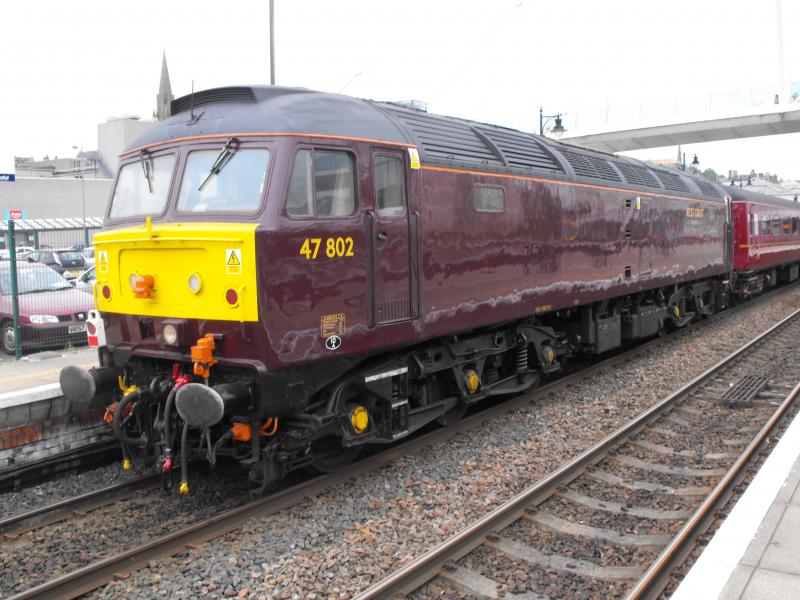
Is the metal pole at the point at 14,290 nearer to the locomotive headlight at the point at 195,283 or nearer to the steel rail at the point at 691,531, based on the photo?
the locomotive headlight at the point at 195,283

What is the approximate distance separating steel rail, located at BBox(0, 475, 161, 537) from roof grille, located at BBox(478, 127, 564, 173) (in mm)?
5358

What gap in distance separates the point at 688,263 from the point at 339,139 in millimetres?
10775

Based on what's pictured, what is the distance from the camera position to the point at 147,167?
6492mm

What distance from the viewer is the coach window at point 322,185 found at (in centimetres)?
573

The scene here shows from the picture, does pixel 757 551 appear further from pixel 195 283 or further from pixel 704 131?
pixel 704 131

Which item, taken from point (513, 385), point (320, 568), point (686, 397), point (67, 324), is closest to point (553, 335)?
point (513, 385)

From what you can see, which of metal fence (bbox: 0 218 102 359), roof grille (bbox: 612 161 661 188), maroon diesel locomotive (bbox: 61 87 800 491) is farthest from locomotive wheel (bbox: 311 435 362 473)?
roof grille (bbox: 612 161 661 188)

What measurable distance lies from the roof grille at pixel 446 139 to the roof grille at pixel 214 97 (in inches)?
58.7

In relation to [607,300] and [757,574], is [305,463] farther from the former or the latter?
[607,300]

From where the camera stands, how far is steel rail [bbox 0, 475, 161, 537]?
18.9 feet

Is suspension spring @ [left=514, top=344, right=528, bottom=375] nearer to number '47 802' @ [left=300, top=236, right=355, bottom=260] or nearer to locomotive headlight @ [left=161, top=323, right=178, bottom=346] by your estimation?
→ number '47 802' @ [left=300, top=236, right=355, bottom=260]

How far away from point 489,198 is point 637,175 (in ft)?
18.7

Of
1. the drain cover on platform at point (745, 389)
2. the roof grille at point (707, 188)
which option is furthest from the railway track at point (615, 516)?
the roof grille at point (707, 188)

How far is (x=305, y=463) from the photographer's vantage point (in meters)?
6.31
